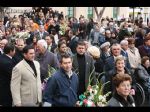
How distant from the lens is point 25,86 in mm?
7930

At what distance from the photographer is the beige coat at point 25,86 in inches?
310

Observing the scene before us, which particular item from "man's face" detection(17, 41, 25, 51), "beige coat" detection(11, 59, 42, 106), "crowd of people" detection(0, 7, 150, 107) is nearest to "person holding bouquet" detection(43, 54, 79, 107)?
"crowd of people" detection(0, 7, 150, 107)

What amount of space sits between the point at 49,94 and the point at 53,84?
17 cm

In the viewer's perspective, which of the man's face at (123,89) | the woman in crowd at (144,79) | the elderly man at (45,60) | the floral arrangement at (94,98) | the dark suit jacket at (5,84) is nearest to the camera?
the man's face at (123,89)

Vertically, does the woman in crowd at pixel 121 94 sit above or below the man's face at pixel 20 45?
below

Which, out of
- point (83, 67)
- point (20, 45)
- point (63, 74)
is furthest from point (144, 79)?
point (63, 74)

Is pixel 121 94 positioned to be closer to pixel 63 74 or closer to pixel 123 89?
pixel 123 89

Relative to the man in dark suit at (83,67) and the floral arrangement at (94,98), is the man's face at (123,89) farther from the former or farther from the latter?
the man in dark suit at (83,67)

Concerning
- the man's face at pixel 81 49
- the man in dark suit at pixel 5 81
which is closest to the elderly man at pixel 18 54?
the man in dark suit at pixel 5 81

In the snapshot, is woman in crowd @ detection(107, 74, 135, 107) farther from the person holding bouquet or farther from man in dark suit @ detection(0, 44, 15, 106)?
man in dark suit @ detection(0, 44, 15, 106)

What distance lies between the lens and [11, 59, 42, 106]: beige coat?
7.86 m

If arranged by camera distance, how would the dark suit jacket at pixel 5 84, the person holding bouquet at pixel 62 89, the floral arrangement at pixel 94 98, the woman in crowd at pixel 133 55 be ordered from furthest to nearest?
the woman in crowd at pixel 133 55, the dark suit jacket at pixel 5 84, the floral arrangement at pixel 94 98, the person holding bouquet at pixel 62 89

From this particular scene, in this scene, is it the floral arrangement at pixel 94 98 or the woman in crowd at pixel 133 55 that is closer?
the floral arrangement at pixel 94 98
